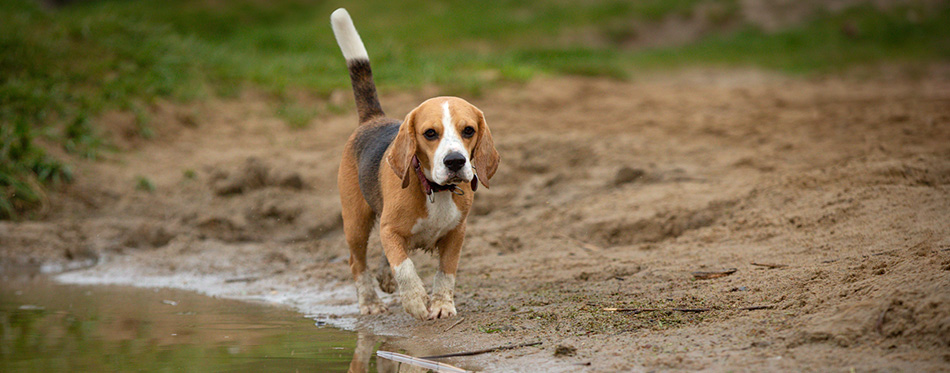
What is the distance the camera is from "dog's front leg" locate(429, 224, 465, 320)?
16.5 feet

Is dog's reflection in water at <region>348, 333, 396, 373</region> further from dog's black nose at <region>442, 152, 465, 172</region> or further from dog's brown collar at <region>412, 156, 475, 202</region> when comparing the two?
dog's black nose at <region>442, 152, 465, 172</region>

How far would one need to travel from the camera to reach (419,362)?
4152mm

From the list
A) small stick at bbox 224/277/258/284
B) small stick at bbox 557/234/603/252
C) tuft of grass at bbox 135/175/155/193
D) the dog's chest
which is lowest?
small stick at bbox 224/277/258/284

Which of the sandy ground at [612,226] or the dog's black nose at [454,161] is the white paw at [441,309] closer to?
the sandy ground at [612,226]

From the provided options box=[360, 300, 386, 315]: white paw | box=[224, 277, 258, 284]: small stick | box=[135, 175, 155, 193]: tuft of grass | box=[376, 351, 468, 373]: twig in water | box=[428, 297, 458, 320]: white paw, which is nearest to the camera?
box=[376, 351, 468, 373]: twig in water

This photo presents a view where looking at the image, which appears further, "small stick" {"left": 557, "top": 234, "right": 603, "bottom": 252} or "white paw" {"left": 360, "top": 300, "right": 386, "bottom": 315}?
"small stick" {"left": 557, "top": 234, "right": 603, "bottom": 252}

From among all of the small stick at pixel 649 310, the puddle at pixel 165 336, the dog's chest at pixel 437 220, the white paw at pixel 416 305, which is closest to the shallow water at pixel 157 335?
the puddle at pixel 165 336

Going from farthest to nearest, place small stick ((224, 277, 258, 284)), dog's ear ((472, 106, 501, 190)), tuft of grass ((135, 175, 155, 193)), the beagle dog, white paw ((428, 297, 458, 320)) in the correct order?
tuft of grass ((135, 175, 155, 193))
small stick ((224, 277, 258, 284))
white paw ((428, 297, 458, 320))
dog's ear ((472, 106, 501, 190))
the beagle dog

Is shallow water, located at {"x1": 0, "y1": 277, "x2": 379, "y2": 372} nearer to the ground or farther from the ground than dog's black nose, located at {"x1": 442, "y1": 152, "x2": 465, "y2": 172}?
nearer to the ground

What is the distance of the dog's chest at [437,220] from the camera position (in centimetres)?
483

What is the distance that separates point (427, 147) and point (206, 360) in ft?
4.94

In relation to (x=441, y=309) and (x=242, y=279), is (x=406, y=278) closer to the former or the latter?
(x=441, y=309)

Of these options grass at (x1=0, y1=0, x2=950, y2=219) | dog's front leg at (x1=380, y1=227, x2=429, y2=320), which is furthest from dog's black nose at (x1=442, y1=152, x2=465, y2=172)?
grass at (x1=0, y1=0, x2=950, y2=219)

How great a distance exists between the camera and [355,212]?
219 inches
